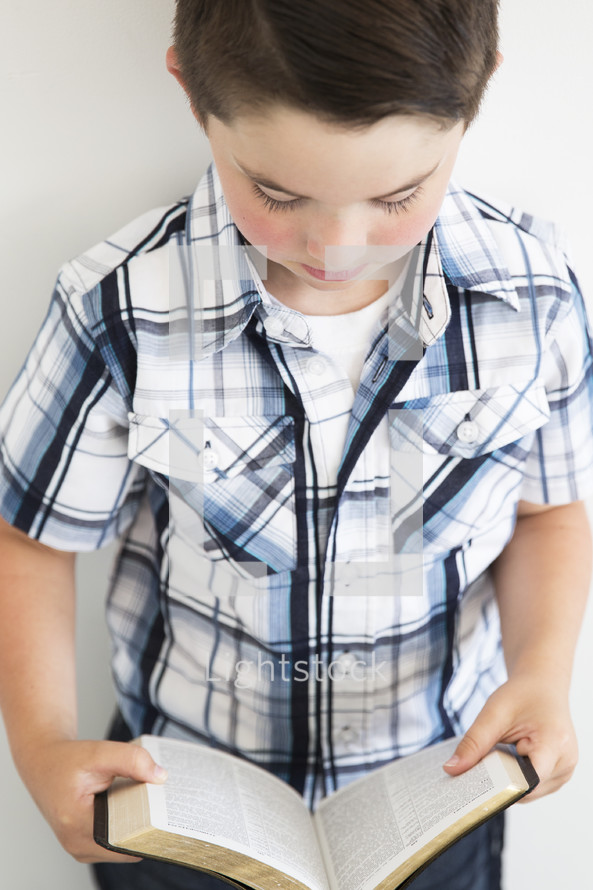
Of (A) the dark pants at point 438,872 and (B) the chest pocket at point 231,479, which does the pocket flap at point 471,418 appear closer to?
(B) the chest pocket at point 231,479

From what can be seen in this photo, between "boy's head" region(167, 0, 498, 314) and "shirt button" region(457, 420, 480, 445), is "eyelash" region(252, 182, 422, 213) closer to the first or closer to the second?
"boy's head" region(167, 0, 498, 314)

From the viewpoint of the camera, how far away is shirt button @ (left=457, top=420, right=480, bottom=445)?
2.04ft

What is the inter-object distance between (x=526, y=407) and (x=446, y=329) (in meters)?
0.09

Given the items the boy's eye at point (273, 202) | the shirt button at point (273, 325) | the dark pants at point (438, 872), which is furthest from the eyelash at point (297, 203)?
the dark pants at point (438, 872)

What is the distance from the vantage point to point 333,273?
523mm

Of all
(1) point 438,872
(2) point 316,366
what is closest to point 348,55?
(2) point 316,366

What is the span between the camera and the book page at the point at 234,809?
0.53m

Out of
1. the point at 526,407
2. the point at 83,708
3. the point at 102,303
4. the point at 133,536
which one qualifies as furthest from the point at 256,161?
the point at 83,708

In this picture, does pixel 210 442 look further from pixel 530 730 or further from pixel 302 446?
pixel 530 730

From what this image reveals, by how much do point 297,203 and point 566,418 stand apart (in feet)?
1.01

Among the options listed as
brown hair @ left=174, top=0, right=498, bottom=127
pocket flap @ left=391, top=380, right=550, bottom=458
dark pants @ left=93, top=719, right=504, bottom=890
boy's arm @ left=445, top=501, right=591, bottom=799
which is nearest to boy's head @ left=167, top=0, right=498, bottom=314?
brown hair @ left=174, top=0, right=498, bottom=127

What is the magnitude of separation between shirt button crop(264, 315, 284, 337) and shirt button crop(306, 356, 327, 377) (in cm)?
3

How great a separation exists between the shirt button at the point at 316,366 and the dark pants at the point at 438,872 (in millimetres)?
431

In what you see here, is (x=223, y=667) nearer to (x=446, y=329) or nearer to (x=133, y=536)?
(x=133, y=536)
